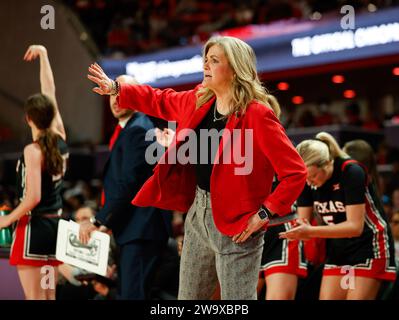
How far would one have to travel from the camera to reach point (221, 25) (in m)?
12.6

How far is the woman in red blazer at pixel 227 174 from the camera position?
3059mm

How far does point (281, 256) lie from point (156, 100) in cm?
170

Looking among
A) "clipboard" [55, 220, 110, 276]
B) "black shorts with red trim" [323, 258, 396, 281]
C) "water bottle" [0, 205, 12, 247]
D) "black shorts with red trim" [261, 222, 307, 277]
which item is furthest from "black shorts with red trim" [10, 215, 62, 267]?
"black shorts with red trim" [323, 258, 396, 281]

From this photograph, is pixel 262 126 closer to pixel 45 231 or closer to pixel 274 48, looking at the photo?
pixel 45 231

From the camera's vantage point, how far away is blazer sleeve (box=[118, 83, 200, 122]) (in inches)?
132

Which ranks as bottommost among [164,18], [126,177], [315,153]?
[126,177]

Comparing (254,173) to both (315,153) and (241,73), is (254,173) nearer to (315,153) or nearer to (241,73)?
(241,73)

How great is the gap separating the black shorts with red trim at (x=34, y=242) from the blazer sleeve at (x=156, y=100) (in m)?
1.36

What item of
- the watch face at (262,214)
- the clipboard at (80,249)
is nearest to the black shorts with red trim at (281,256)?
the clipboard at (80,249)

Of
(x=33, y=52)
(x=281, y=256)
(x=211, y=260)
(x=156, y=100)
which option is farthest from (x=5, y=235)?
(x=211, y=260)

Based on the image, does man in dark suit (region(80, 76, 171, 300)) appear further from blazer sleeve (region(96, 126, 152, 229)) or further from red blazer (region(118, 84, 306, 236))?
red blazer (region(118, 84, 306, 236))

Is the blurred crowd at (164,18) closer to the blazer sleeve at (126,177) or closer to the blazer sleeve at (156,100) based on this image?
the blazer sleeve at (126,177)

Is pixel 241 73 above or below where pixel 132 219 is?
above

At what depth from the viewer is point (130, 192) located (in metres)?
4.45
